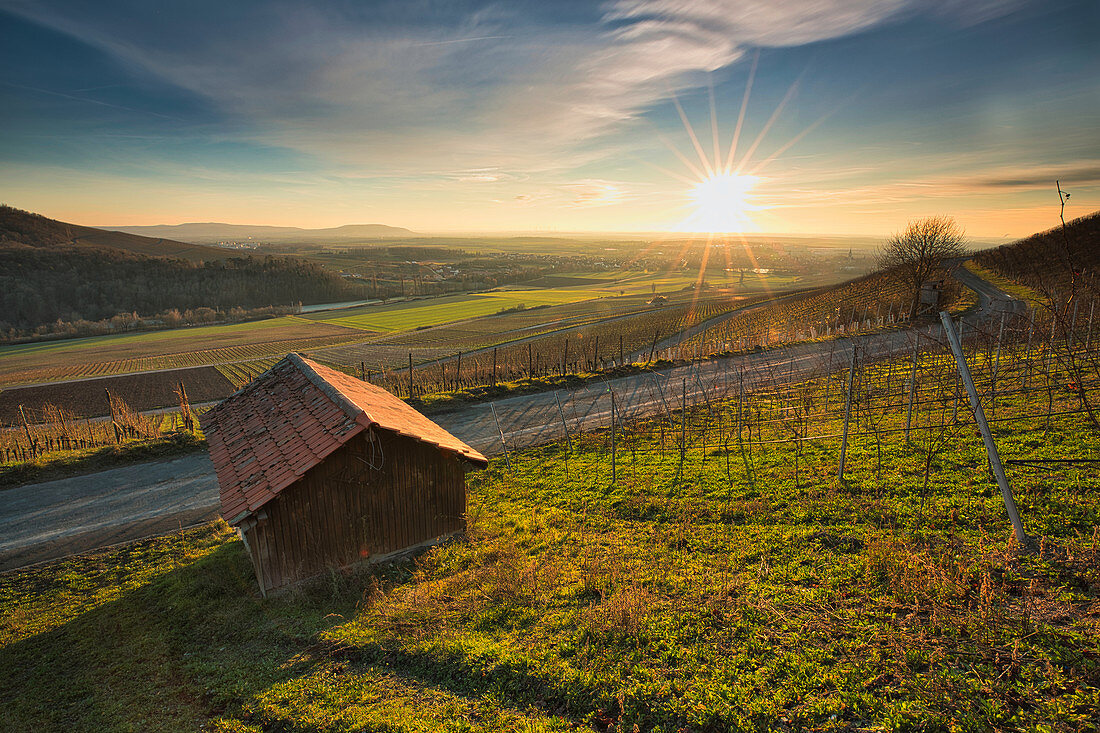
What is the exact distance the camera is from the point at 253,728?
6.14 meters

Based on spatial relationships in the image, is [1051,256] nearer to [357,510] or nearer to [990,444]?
[990,444]

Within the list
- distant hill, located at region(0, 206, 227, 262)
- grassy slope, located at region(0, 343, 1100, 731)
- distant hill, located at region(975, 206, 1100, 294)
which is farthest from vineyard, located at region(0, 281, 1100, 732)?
distant hill, located at region(0, 206, 227, 262)

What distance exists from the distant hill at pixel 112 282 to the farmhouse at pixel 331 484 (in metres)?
99.0

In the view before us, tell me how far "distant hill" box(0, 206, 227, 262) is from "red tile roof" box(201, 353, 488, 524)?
132197 millimetres

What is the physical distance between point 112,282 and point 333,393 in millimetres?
125773

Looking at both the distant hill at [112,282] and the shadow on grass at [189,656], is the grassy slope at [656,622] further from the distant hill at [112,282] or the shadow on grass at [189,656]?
the distant hill at [112,282]

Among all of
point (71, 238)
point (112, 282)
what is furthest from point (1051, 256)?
point (71, 238)

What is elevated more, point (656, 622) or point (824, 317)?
point (824, 317)

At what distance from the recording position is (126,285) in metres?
102

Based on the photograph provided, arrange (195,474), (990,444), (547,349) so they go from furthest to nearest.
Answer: (547,349)
(195,474)
(990,444)

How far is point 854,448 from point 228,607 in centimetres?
1481

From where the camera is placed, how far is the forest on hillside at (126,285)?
88.0 meters

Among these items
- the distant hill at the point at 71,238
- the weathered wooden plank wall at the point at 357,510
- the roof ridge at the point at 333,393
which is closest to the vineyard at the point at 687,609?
the weathered wooden plank wall at the point at 357,510

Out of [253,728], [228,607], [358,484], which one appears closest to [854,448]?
[358,484]
